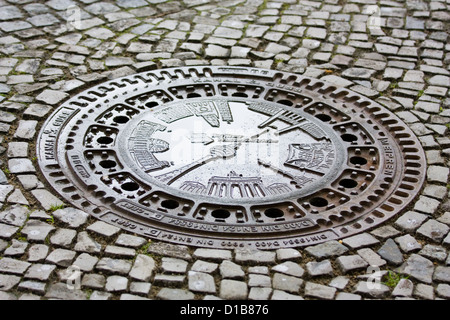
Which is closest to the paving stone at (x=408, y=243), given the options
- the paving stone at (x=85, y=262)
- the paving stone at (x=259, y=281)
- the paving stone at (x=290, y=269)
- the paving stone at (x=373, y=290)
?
the paving stone at (x=373, y=290)

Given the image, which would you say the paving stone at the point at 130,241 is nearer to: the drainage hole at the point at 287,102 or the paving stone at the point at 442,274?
the paving stone at the point at 442,274

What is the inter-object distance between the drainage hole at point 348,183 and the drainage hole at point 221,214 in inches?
36.3

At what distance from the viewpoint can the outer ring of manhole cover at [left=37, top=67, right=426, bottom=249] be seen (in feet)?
14.1

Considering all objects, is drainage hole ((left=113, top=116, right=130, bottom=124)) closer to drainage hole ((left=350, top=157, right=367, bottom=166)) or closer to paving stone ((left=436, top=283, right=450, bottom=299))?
drainage hole ((left=350, top=157, right=367, bottom=166))

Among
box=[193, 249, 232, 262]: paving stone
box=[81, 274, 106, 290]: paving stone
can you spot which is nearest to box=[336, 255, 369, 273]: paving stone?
box=[193, 249, 232, 262]: paving stone

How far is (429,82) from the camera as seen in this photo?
19.9 feet

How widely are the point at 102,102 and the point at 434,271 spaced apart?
3.11 meters

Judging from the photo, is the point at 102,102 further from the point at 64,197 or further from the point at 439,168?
the point at 439,168

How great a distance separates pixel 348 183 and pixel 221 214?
40.3 inches

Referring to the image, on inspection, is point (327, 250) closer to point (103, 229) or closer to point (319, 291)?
point (319, 291)

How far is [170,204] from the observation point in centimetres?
444

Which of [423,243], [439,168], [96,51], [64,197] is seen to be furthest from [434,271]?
[96,51]

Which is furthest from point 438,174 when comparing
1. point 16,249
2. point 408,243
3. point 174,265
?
point 16,249

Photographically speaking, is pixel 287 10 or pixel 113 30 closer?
pixel 113 30
